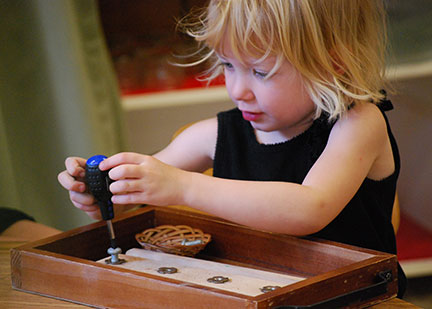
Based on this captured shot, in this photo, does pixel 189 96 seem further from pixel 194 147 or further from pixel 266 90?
pixel 266 90

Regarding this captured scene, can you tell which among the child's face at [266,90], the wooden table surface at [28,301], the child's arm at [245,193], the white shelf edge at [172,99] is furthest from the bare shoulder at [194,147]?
the white shelf edge at [172,99]

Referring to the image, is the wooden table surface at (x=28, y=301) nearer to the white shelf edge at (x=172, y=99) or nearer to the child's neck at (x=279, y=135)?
the child's neck at (x=279, y=135)

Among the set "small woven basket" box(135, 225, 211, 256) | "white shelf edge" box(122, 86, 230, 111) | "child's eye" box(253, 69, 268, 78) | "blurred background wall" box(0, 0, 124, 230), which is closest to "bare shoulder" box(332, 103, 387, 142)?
"child's eye" box(253, 69, 268, 78)

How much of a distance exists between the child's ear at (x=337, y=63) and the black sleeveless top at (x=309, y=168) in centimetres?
8

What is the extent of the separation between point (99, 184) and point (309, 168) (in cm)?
37

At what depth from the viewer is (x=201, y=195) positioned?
2.82ft

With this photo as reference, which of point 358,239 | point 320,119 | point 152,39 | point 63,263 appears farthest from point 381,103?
point 152,39

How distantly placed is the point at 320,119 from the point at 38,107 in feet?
3.28

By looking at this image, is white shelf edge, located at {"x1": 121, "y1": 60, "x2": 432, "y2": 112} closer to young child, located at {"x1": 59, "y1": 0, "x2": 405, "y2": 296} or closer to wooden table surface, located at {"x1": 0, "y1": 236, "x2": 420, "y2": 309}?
young child, located at {"x1": 59, "y1": 0, "x2": 405, "y2": 296}

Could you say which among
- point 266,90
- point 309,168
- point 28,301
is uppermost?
point 266,90

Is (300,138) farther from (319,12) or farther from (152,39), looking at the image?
(152,39)

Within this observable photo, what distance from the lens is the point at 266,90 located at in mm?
971

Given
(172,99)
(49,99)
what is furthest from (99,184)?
(172,99)

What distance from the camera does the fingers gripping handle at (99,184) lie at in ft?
2.79
